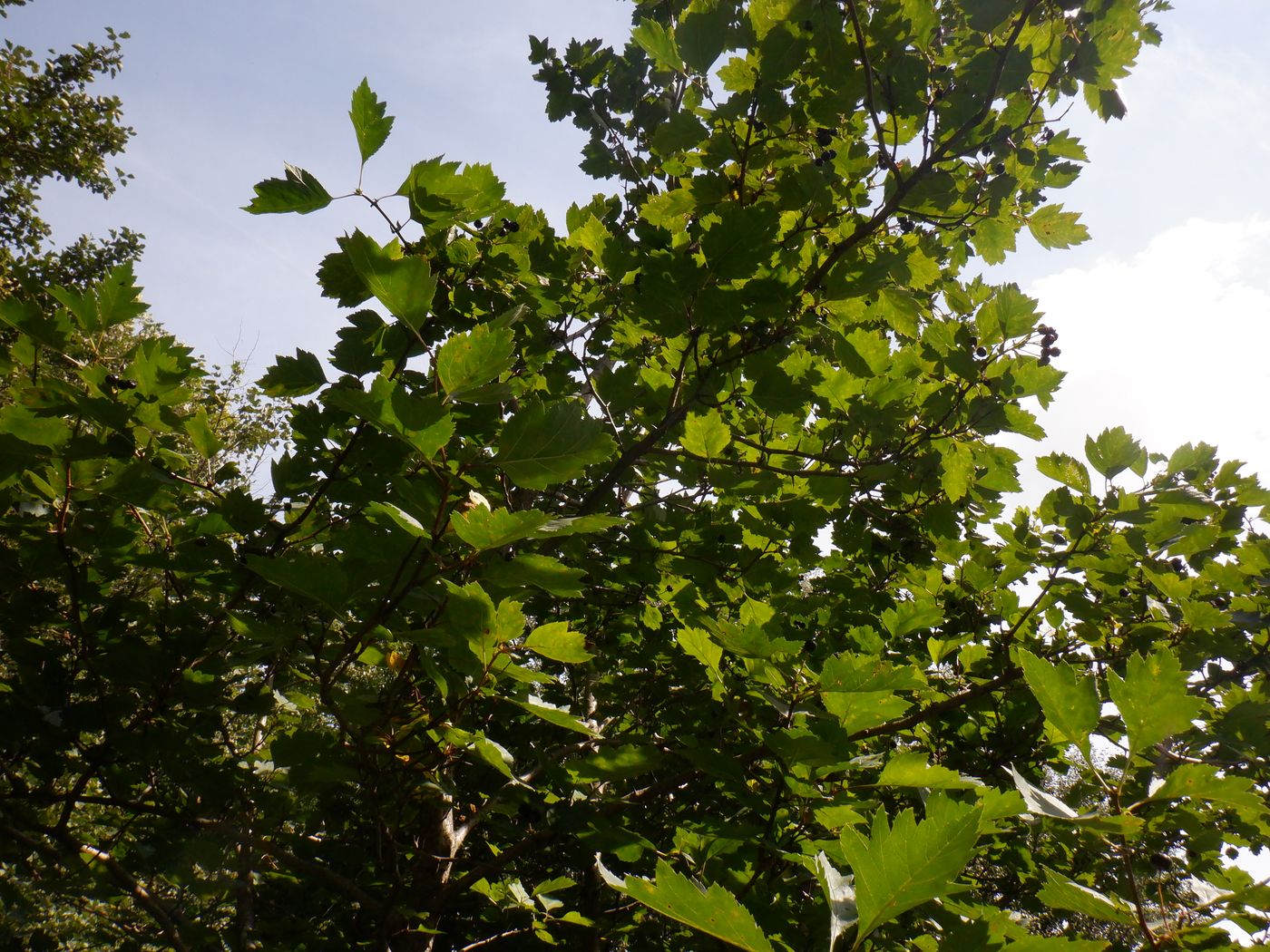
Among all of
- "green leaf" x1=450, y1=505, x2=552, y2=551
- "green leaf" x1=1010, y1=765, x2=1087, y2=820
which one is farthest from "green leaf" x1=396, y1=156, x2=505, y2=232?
"green leaf" x1=1010, y1=765, x2=1087, y2=820

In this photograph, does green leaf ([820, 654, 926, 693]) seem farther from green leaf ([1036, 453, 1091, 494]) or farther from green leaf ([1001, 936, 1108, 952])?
green leaf ([1036, 453, 1091, 494])

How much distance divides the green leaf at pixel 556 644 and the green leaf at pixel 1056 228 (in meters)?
2.22

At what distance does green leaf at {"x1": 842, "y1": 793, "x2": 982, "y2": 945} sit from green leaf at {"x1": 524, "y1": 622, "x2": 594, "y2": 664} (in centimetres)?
57

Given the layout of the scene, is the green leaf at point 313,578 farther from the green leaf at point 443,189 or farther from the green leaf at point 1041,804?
the green leaf at point 1041,804

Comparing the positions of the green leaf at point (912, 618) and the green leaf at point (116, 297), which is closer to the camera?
the green leaf at point (116, 297)

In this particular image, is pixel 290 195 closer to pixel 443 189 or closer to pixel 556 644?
pixel 443 189

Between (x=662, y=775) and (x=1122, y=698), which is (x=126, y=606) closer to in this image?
(x=662, y=775)

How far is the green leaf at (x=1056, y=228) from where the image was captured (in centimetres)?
252

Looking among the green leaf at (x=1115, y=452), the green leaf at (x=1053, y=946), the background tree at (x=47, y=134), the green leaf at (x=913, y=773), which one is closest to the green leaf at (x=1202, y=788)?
the green leaf at (x=1053, y=946)

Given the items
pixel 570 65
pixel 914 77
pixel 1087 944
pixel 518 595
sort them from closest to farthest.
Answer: pixel 1087 944 < pixel 518 595 < pixel 914 77 < pixel 570 65

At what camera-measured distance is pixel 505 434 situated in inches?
49.7

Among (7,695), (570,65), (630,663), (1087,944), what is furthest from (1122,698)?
(570,65)

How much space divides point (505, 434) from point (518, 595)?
35 centimetres

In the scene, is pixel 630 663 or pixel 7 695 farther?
pixel 630 663
